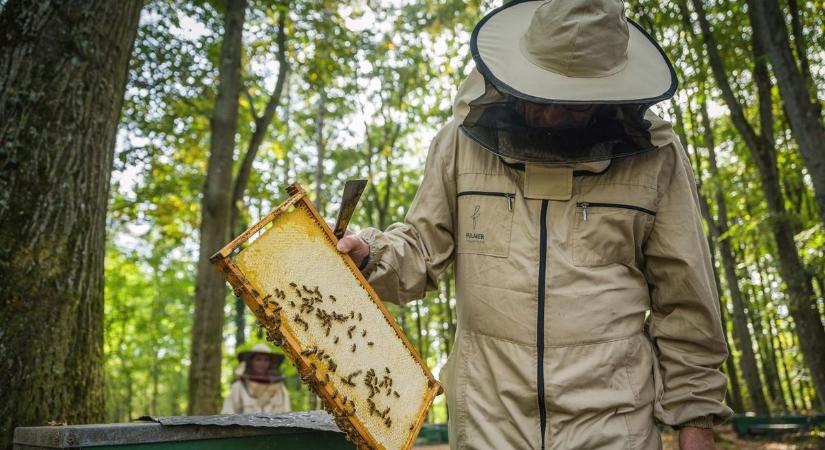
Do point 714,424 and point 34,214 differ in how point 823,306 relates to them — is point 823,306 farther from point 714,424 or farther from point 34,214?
point 34,214

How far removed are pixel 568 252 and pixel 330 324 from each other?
74cm

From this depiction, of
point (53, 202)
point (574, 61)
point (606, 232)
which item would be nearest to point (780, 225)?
point (606, 232)

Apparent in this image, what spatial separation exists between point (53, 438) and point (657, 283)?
1.85 m

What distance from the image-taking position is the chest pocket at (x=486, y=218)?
5.95ft

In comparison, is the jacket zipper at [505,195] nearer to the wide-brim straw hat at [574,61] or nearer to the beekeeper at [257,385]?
the wide-brim straw hat at [574,61]

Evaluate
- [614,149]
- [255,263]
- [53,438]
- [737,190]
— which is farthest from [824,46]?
[53,438]

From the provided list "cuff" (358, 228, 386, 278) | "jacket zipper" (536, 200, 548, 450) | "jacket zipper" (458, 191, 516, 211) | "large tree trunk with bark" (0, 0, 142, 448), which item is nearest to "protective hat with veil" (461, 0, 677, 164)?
"jacket zipper" (458, 191, 516, 211)

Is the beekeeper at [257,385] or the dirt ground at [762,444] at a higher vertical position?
the beekeeper at [257,385]

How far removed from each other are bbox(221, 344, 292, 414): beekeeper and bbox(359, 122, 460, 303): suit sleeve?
603cm

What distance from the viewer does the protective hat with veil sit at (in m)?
1.75

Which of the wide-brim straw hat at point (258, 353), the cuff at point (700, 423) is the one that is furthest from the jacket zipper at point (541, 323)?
the wide-brim straw hat at point (258, 353)

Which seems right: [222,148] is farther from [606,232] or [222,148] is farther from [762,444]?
[762,444]

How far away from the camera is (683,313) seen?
183 cm

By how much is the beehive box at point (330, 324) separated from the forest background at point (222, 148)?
1.51m
